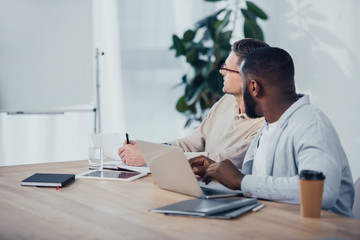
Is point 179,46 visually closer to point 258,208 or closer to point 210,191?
point 210,191

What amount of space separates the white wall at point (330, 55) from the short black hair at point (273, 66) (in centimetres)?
235

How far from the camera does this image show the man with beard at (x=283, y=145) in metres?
1.43

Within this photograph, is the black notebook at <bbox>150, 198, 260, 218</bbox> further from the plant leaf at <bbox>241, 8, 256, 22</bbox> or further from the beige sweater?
the plant leaf at <bbox>241, 8, 256, 22</bbox>

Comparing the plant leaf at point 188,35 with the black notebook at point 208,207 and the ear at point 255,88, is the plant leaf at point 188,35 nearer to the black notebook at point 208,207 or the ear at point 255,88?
the ear at point 255,88

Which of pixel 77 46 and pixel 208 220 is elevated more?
pixel 77 46

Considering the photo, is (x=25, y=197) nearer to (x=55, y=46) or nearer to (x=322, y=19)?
(x=55, y=46)

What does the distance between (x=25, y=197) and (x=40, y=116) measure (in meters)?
2.79

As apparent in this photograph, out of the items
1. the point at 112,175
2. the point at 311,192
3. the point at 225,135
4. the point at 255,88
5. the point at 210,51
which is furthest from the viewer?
the point at 210,51

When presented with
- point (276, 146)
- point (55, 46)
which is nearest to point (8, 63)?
point (55, 46)

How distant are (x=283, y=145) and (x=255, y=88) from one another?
233 millimetres

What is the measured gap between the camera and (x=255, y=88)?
169 cm

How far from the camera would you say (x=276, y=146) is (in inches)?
65.7

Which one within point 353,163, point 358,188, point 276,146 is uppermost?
point 276,146

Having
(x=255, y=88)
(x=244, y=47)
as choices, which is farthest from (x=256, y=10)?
(x=255, y=88)
